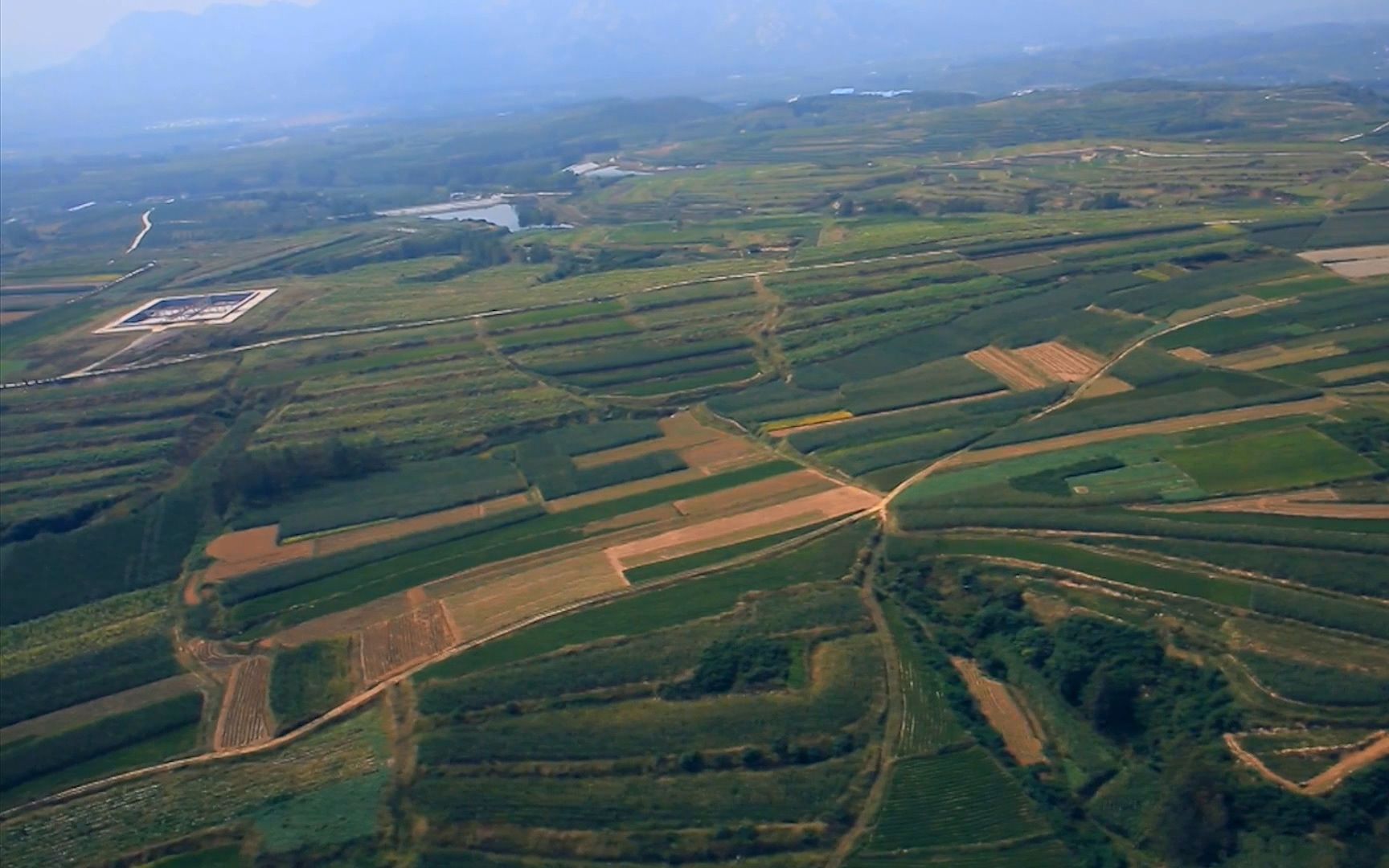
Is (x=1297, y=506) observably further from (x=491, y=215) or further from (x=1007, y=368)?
(x=491, y=215)

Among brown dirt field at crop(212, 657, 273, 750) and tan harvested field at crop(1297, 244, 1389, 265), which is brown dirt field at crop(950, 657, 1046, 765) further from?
tan harvested field at crop(1297, 244, 1389, 265)

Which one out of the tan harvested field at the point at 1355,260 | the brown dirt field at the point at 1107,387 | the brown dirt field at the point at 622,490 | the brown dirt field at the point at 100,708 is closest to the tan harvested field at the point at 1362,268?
the tan harvested field at the point at 1355,260

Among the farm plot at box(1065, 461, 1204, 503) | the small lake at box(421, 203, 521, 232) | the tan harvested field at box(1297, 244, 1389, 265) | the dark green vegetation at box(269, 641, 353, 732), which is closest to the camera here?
the dark green vegetation at box(269, 641, 353, 732)

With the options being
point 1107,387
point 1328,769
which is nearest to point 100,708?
point 1328,769

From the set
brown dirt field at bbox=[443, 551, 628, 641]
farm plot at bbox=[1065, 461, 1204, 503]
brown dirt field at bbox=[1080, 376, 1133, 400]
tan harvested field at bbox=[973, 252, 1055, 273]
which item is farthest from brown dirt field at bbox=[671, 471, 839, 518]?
tan harvested field at bbox=[973, 252, 1055, 273]

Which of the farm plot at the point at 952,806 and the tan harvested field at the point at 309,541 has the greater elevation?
the tan harvested field at the point at 309,541

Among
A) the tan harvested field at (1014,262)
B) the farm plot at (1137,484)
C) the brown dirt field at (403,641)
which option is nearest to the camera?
the brown dirt field at (403,641)

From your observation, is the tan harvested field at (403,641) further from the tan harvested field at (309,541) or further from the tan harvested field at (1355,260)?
the tan harvested field at (1355,260)
